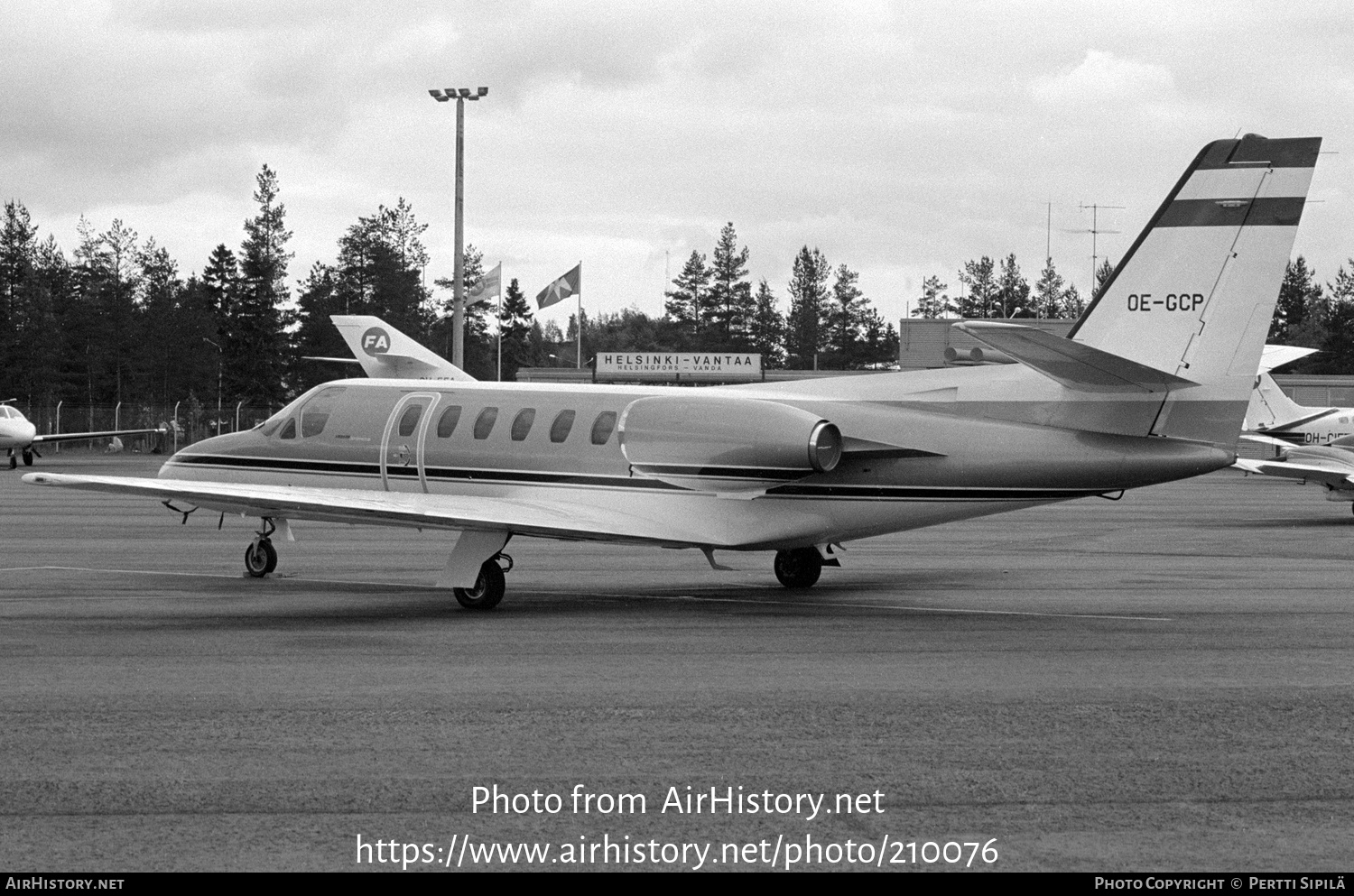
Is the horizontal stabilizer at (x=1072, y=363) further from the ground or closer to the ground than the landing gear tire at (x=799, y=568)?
further from the ground

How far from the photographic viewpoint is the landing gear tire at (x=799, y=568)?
1972 cm

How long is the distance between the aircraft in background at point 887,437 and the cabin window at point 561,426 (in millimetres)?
27

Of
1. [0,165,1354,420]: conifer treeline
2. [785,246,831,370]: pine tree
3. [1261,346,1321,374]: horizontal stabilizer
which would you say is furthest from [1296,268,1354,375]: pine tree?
[1261,346,1321,374]: horizontal stabilizer

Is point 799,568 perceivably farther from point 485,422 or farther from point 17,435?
point 17,435

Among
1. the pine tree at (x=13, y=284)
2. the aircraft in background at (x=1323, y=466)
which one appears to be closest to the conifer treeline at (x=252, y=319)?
the pine tree at (x=13, y=284)

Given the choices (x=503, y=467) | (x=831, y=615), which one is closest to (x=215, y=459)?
(x=503, y=467)

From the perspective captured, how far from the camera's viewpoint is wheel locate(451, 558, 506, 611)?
17516mm

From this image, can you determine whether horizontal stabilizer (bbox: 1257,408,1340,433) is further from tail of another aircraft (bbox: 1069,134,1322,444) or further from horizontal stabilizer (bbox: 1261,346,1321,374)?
tail of another aircraft (bbox: 1069,134,1322,444)

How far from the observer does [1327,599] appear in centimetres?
1852

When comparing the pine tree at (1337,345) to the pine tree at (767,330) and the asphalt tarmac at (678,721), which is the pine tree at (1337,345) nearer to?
the pine tree at (767,330)

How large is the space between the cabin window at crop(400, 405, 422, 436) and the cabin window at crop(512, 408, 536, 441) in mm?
1385

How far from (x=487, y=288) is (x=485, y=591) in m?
42.6
